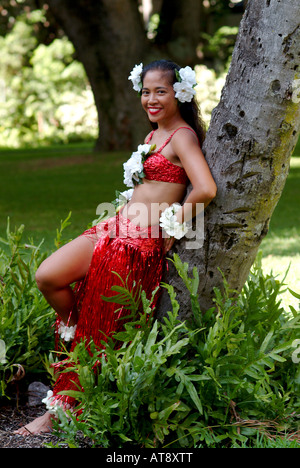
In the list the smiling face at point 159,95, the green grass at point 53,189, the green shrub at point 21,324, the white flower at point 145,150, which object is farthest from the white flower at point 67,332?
the green grass at point 53,189

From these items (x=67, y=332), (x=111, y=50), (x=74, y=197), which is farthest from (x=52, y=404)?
(x=111, y=50)

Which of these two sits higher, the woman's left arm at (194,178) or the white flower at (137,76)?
the white flower at (137,76)

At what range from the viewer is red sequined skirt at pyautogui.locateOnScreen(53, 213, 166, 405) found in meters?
3.10

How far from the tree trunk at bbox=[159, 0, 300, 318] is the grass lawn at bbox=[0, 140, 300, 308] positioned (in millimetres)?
1882

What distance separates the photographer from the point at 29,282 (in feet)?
12.3

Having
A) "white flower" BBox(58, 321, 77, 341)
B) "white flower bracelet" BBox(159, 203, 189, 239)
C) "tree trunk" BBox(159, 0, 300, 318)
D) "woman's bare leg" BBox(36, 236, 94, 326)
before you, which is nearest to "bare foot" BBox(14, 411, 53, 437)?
"white flower" BBox(58, 321, 77, 341)

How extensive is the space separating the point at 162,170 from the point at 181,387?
0.99 metres

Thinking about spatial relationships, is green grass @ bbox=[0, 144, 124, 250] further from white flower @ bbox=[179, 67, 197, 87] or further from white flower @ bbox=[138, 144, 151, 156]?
white flower @ bbox=[179, 67, 197, 87]

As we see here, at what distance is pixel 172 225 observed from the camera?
296 cm

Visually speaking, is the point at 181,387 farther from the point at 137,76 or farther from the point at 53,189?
the point at 53,189

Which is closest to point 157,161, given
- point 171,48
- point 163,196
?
point 163,196

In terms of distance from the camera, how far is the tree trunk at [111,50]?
1252cm

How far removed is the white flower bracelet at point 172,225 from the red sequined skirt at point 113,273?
6.5 inches

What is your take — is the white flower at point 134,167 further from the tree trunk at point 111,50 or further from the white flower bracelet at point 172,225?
the tree trunk at point 111,50
